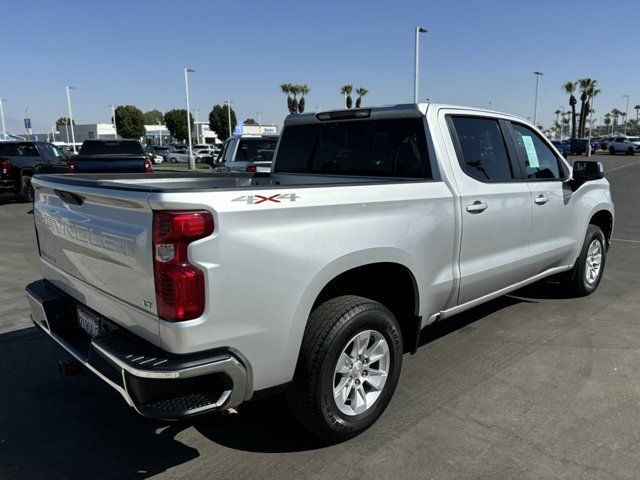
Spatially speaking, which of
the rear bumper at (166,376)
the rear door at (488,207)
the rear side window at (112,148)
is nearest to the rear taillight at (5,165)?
the rear side window at (112,148)

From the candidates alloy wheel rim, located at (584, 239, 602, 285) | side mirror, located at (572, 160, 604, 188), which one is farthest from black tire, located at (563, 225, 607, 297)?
side mirror, located at (572, 160, 604, 188)

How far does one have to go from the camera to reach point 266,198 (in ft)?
7.93

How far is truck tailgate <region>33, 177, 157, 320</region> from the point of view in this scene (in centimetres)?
233

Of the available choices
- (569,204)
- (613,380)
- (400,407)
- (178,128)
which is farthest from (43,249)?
(178,128)

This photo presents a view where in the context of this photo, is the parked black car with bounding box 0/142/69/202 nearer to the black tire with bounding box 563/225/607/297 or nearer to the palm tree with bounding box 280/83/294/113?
the black tire with bounding box 563/225/607/297

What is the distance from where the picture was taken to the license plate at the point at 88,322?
2830mm

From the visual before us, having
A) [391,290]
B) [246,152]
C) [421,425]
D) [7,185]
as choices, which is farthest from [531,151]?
[7,185]

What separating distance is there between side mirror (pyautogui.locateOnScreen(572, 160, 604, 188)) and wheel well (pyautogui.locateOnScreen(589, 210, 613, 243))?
85 cm

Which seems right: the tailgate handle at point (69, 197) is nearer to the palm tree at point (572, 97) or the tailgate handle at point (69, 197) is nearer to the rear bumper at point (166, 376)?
the rear bumper at point (166, 376)

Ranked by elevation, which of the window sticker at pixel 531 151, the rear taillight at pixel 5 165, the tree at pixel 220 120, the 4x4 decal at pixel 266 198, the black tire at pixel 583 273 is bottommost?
the black tire at pixel 583 273

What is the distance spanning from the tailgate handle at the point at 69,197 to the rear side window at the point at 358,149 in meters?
2.00

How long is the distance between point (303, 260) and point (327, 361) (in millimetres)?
565

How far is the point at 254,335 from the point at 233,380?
222 millimetres

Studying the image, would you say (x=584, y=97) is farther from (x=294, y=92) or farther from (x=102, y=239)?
(x=102, y=239)
